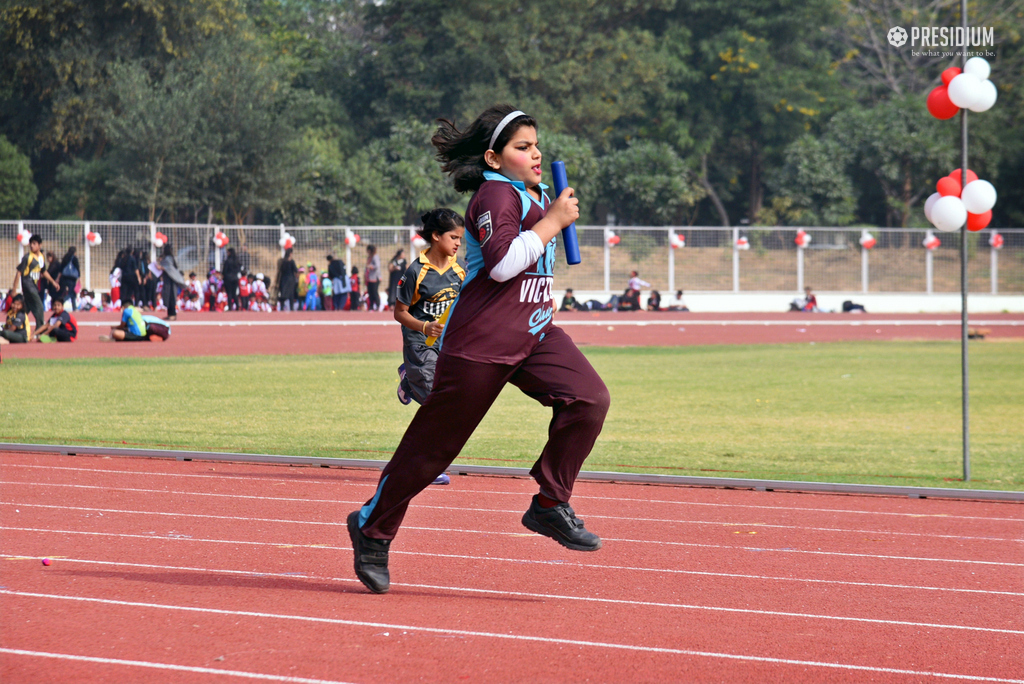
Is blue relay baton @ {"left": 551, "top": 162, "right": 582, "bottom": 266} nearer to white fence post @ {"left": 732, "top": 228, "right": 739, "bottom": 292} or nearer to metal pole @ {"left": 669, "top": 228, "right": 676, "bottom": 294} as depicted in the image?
metal pole @ {"left": 669, "top": 228, "right": 676, "bottom": 294}

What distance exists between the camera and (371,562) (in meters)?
4.40

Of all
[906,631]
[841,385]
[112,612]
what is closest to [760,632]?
[906,631]

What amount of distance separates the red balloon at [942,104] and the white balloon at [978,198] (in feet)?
2.35

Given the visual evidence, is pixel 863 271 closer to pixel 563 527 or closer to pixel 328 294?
pixel 328 294

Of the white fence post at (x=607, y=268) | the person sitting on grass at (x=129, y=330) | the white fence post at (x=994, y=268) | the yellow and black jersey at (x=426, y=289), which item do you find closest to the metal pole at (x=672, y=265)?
the white fence post at (x=607, y=268)

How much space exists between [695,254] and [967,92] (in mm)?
28773

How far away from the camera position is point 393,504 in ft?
14.3

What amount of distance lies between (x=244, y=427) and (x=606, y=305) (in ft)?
80.4

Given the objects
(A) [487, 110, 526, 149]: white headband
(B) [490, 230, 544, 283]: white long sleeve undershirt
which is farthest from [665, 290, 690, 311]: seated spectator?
(B) [490, 230, 544, 283]: white long sleeve undershirt

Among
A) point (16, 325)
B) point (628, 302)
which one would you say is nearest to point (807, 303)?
point (628, 302)

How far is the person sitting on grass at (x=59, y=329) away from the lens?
20.1m

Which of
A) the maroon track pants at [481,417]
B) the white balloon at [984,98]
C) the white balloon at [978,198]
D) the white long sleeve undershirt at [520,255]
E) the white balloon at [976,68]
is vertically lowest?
the maroon track pants at [481,417]

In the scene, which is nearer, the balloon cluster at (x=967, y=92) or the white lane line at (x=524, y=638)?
the white lane line at (x=524, y=638)

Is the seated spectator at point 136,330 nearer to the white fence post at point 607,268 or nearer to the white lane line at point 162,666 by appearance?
the white fence post at point 607,268
